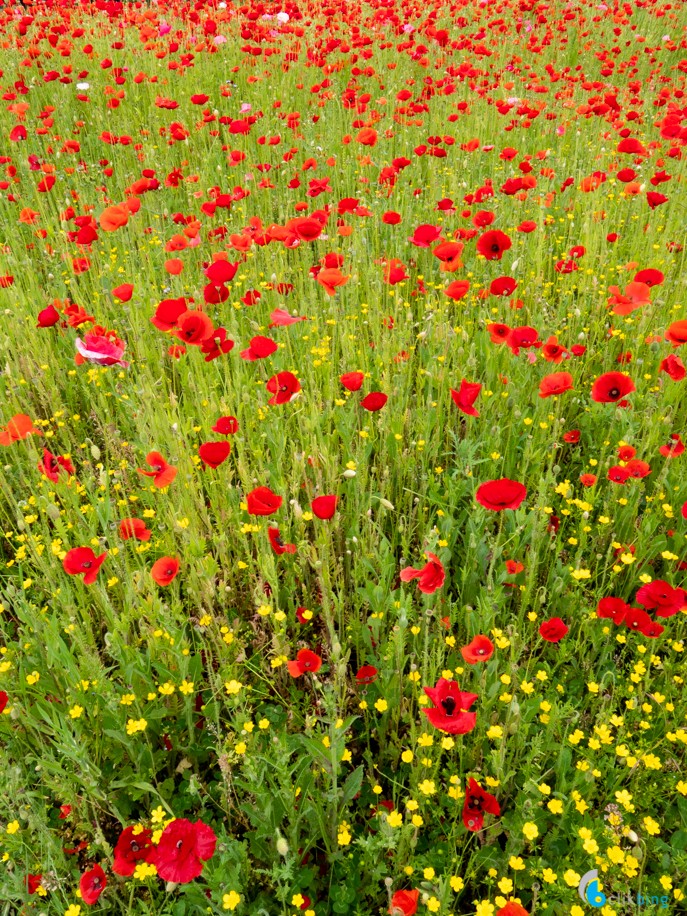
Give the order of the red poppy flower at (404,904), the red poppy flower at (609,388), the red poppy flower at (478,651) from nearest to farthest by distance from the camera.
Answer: the red poppy flower at (404,904)
the red poppy flower at (478,651)
the red poppy flower at (609,388)

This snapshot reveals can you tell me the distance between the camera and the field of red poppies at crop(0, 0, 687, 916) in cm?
173

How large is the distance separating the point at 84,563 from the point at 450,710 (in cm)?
128

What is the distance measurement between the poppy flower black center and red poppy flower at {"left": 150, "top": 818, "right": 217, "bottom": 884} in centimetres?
66

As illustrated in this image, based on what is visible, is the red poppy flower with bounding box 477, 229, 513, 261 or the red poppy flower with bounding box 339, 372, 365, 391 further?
the red poppy flower with bounding box 477, 229, 513, 261

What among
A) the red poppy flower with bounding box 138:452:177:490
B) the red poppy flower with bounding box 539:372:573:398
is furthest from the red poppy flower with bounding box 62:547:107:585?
Answer: the red poppy flower with bounding box 539:372:573:398

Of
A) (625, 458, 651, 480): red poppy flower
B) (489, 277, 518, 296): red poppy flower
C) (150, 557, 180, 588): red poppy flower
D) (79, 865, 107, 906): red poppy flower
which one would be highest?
(489, 277, 518, 296): red poppy flower

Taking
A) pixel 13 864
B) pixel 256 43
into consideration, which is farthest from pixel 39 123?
pixel 13 864

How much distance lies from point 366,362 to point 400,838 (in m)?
2.27

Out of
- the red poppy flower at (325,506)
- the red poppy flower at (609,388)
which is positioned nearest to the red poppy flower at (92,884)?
the red poppy flower at (325,506)

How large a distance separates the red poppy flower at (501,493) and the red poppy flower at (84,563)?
1.22 m

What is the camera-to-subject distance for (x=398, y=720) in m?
2.04

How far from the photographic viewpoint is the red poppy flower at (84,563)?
2.00 m

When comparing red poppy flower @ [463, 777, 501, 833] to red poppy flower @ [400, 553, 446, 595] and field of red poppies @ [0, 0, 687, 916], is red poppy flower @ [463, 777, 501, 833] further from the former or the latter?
red poppy flower @ [400, 553, 446, 595]

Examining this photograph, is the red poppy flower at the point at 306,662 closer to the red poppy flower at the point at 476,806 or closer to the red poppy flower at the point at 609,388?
the red poppy flower at the point at 476,806
